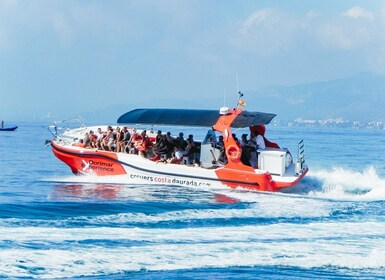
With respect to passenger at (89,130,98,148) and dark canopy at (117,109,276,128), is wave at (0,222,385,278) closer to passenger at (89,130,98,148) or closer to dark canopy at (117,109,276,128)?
dark canopy at (117,109,276,128)

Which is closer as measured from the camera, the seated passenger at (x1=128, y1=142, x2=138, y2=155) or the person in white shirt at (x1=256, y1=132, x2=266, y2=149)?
the person in white shirt at (x1=256, y1=132, x2=266, y2=149)

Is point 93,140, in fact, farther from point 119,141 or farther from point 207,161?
point 207,161

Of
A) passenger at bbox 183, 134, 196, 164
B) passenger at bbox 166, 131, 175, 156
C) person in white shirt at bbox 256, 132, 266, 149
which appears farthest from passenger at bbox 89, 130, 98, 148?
person in white shirt at bbox 256, 132, 266, 149

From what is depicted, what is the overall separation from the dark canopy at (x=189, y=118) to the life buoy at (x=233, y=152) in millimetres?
809

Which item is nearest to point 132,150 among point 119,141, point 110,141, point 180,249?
point 119,141

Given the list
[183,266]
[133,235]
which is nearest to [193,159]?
[133,235]

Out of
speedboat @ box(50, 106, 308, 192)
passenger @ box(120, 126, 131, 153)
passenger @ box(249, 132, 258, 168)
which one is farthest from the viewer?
passenger @ box(120, 126, 131, 153)

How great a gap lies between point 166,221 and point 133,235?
2.10 m

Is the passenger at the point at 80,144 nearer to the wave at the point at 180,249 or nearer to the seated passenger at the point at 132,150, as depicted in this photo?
the seated passenger at the point at 132,150

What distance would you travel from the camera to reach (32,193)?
2225cm

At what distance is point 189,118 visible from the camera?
23828mm

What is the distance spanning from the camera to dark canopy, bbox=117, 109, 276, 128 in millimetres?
23016

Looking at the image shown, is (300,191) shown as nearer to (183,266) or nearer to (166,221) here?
(166,221)

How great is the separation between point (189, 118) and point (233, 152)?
2.51 meters
